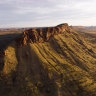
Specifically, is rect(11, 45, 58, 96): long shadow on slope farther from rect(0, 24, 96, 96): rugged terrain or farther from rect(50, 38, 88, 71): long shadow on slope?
rect(50, 38, 88, 71): long shadow on slope

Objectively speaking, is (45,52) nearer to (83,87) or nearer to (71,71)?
(71,71)

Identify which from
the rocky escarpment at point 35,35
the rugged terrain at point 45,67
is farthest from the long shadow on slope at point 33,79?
the rocky escarpment at point 35,35

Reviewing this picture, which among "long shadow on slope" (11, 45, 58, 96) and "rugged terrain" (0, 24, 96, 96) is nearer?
"long shadow on slope" (11, 45, 58, 96)

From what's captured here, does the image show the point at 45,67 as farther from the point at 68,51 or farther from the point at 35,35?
the point at 35,35

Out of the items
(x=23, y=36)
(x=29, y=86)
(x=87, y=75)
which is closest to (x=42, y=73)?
(x=29, y=86)

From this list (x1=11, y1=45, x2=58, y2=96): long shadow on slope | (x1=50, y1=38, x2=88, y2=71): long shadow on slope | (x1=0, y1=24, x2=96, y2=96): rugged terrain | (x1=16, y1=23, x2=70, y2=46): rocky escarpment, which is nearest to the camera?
(x1=11, y1=45, x2=58, y2=96): long shadow on slope

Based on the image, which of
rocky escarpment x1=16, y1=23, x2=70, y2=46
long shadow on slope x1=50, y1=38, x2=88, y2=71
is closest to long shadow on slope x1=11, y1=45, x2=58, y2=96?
rocky escarpment x1=16, y1=23, x2=70, y2=46

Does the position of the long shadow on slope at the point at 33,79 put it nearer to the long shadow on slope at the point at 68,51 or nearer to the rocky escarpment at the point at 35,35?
the rocky escarpment at the point at 35,35

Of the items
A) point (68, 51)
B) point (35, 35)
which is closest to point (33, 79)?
point (35, 35)
